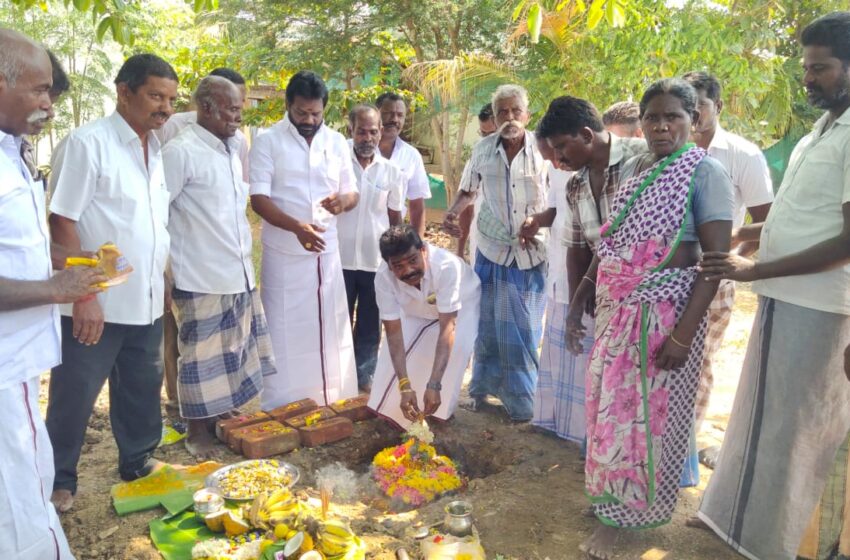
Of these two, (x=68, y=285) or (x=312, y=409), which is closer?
Result: (x=68, y=285)

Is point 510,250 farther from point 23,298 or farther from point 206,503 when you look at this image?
point 23,298

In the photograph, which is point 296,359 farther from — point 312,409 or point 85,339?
point 85,339

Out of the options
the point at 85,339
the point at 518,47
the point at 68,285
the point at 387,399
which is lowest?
the point at 387,399

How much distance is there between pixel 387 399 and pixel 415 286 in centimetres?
83

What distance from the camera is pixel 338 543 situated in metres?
3.07

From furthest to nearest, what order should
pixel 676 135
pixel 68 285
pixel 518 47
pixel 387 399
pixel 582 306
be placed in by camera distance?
pixel 518 47 < pixel 387 399 < pixel 582 306 < pixel 676 135 < pixel 68 285

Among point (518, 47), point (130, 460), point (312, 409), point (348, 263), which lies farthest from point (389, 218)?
point (518, 47)

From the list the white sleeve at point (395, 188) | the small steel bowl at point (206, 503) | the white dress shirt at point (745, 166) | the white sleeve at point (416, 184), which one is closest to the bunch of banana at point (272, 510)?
the small steel bowl at point (206, 503)

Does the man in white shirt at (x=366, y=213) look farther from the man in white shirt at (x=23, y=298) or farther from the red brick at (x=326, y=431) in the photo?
the man in white shirt at (x=23, y=298)

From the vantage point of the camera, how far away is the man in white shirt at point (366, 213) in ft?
17.2

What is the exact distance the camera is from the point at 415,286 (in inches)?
176

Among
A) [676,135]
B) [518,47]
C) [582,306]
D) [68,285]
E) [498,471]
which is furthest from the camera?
[518,47]

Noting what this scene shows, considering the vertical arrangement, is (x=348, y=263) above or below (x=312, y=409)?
above

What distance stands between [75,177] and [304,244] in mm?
1539
